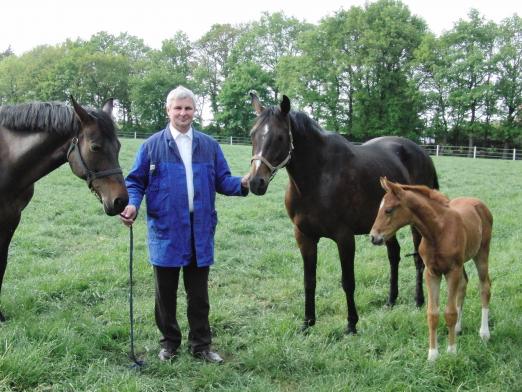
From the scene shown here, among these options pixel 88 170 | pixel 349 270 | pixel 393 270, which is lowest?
pixel 393 270

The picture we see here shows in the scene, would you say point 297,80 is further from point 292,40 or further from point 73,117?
point 73,117

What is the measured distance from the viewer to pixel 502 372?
326 centimetres

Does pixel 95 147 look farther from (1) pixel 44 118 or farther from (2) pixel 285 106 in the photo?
(2) pixel 285 106

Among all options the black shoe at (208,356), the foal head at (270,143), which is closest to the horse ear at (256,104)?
the foal head at (270,143)

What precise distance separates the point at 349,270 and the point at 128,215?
206 cm

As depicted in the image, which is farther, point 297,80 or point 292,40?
point 292,40

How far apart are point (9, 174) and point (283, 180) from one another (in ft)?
38.0

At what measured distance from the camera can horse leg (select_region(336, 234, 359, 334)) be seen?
416 cm

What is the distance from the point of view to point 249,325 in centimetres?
435

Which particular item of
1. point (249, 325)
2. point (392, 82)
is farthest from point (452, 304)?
point (392, 82)

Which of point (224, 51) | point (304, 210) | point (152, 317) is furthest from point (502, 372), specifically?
point (224, 51)

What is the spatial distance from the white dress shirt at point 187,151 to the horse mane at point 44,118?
0.55m

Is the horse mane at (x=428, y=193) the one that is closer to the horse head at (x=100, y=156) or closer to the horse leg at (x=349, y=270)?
the horse leg at (x=349, y=270)

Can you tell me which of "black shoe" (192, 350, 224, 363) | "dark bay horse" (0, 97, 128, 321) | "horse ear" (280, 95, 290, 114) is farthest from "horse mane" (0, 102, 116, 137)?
"black shoe" (192, 350, 224, 363)
